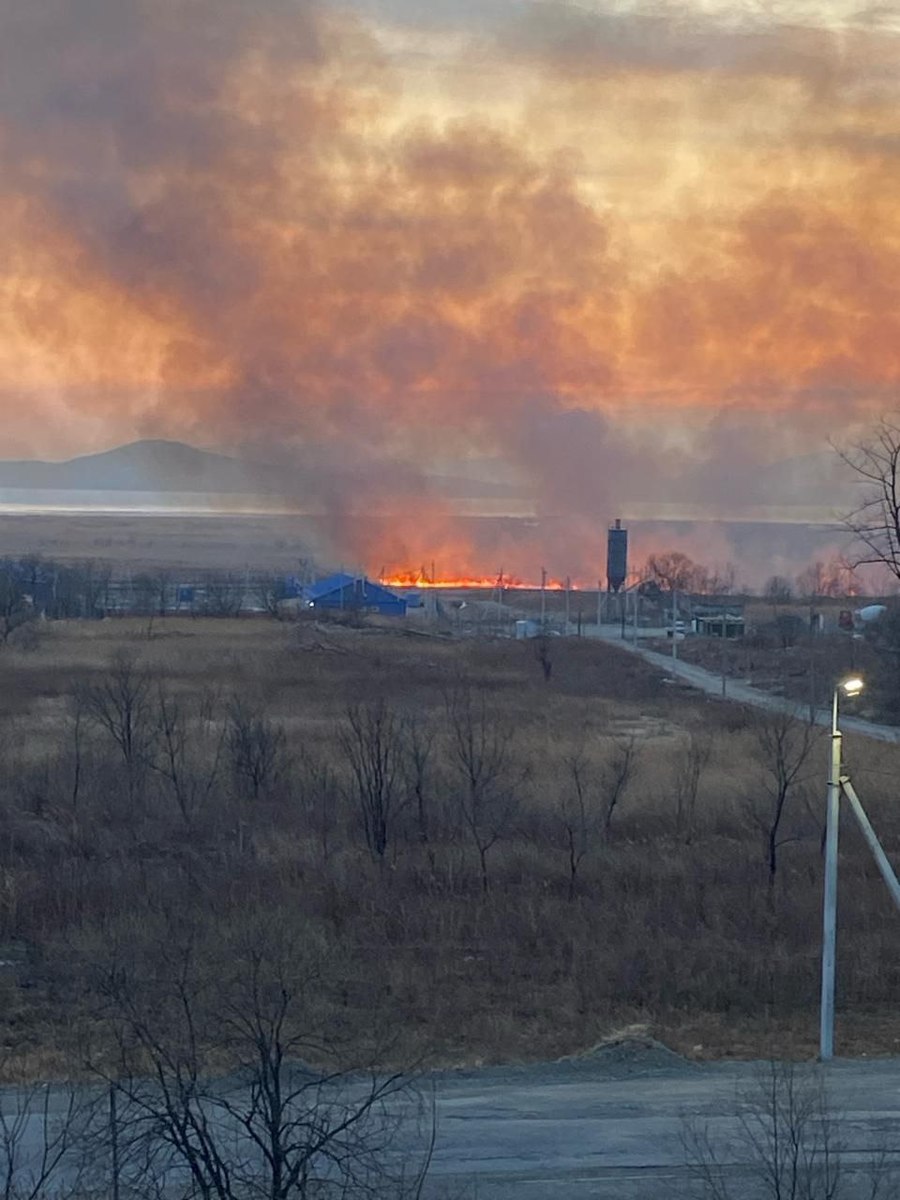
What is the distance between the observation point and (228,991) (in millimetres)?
10602

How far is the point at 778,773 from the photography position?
1919 cm

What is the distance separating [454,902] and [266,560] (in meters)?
119

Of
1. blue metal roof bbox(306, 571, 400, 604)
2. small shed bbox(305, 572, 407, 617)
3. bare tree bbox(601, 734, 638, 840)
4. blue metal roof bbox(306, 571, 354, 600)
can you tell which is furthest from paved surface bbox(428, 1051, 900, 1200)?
blue metal roof bbox(306, 571, 354, 600)

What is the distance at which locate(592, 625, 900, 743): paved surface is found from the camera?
30047 mm

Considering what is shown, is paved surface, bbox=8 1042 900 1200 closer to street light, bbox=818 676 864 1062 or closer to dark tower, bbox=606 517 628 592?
street light, bbox=818 676 864 1062

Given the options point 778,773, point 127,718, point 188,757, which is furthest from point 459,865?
point 188,757

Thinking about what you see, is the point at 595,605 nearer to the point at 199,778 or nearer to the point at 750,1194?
the point at 199,778

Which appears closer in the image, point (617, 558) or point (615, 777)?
point (615, 777)

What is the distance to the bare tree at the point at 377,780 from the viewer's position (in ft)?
59.8

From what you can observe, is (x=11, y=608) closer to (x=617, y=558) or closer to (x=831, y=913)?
(x=617, y=558)

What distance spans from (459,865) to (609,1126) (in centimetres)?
862

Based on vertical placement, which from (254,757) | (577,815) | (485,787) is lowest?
(577,815)

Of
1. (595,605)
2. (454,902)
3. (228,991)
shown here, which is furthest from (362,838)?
(595,605)

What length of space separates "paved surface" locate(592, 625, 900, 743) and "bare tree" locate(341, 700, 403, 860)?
10.4 meters
